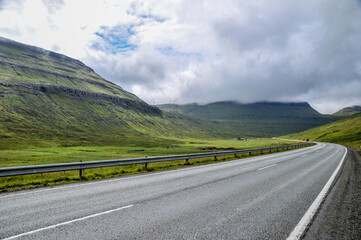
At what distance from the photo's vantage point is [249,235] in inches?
185

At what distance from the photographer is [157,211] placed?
20.2ft

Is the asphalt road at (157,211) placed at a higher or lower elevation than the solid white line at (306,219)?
higher

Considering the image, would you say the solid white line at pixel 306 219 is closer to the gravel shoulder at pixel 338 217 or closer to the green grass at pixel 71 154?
the gravel shoulder at pixel 338 217

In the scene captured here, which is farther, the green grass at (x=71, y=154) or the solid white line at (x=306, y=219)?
the green grass at (x=71, y=154)

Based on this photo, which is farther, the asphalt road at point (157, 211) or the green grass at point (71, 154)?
the green grass at point (71, 154)

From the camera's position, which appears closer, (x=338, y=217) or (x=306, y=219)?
(x=306, y=219)

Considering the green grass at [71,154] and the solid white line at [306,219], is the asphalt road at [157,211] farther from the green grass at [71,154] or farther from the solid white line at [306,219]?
the green grass at [71,154]

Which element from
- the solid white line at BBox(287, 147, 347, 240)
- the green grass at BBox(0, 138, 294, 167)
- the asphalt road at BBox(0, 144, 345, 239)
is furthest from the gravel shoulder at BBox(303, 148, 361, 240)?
the green grass at BBox(0, 138, 294, 167)

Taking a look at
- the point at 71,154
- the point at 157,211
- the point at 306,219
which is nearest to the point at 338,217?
the point at 306,219

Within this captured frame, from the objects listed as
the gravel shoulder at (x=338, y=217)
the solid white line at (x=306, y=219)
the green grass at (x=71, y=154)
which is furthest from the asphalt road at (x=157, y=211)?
the green grass at (x=71, y=154)

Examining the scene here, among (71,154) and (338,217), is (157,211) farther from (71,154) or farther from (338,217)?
(71,154)

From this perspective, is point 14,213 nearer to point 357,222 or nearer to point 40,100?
point 357,222

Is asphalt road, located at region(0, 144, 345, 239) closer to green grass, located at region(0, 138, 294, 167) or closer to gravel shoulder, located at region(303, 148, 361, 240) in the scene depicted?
gravel shoulder, located at region(303, 148, 361, 240)

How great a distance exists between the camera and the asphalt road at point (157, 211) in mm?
4762
